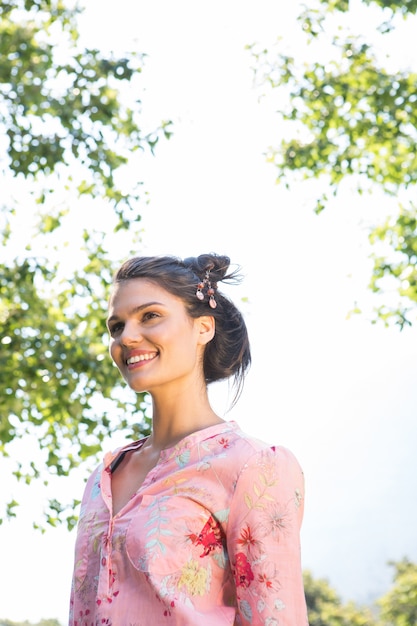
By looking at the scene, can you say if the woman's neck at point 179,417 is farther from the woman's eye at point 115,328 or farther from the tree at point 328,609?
the tree at point 328,609

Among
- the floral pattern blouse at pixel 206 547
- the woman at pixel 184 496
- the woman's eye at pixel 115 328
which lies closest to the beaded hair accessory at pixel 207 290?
the woman at pixel 184 496

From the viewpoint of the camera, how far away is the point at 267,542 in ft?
4.59

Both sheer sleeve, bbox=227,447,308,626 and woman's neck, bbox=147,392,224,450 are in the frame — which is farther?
woman's neck, bbox=147,392,224,450

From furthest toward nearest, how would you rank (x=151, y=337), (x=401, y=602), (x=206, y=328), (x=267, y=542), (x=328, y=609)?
1. (x=328, y=609)
2. (x=401, y=602)
3. (x=206, y=328)
4. (x=151, y=337)
5. (x=267, y=542)

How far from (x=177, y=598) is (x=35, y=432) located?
4.14 meters

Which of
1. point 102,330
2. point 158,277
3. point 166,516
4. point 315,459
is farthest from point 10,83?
point 315,459

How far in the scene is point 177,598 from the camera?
4.54 feet

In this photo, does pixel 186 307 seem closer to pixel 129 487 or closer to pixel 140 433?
pixel 129 487

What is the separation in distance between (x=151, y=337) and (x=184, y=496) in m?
0.28

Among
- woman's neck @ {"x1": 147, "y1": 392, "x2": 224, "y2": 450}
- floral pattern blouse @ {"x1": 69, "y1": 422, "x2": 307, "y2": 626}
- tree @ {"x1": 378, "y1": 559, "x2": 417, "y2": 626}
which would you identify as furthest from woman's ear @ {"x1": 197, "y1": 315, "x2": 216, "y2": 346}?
tree @ {"x1": 378, "y1": 559, "x2": 417, "y2": 626}

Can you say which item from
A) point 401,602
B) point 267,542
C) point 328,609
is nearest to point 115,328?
point 267,542

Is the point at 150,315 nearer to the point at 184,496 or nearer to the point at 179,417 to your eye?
the point at 179,417

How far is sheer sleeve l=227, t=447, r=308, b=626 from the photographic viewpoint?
1373 millimetres

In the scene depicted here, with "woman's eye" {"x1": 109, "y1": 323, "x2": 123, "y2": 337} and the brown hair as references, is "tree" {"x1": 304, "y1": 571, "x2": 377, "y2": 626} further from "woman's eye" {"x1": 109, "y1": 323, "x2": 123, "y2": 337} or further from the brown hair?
"woman's eye" {"x1": 109, "y1": 323, "x2": 123, "y2": 337}
